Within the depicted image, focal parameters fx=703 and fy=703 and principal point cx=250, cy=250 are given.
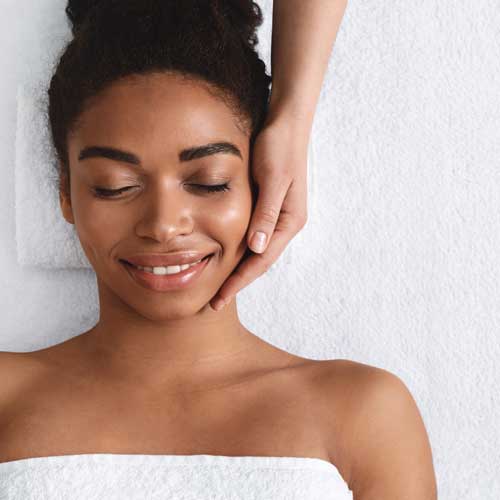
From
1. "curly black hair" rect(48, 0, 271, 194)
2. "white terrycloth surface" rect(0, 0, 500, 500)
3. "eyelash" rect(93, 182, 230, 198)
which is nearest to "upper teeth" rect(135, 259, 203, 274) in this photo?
"eyelash" rect(93, 182, 230, 198)

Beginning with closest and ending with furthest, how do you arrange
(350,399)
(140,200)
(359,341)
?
1. (140,200)
2. (350,399)
3. (359,341)

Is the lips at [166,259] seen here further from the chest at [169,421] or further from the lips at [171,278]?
the chest at [169,421]

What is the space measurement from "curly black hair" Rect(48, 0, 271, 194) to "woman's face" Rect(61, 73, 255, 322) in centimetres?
2

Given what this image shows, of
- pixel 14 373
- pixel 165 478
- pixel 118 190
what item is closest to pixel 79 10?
pixel 118 190

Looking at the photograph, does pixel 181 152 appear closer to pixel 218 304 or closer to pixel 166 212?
pixel 166 212

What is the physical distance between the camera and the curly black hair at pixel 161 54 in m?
1.00

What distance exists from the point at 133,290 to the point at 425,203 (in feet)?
1.97

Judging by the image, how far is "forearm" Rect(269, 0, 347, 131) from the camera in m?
1.08

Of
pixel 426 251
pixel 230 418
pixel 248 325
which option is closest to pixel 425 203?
pixel 426 251

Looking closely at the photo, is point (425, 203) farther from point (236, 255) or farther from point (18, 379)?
point (18, 379)

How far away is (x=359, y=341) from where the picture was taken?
4.34 feet

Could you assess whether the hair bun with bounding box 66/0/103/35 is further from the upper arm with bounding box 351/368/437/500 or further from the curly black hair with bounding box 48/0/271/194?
the upper arm with bounding box 351/368/437/500

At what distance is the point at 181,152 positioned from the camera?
963 mm

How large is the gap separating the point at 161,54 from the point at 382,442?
0.66m
